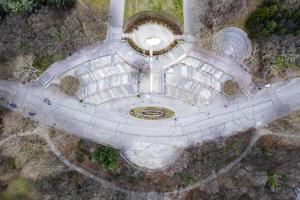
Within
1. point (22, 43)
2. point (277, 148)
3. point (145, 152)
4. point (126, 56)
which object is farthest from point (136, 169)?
point (22, 43)

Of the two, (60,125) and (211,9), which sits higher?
(211,9)

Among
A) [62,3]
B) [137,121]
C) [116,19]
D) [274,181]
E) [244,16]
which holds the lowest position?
[274,181]

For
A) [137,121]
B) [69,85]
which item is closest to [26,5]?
[69,85]

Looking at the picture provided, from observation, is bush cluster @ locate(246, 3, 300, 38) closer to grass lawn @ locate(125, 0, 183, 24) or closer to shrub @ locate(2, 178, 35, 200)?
grass lawn @ locate(125, 0, 183, 24)

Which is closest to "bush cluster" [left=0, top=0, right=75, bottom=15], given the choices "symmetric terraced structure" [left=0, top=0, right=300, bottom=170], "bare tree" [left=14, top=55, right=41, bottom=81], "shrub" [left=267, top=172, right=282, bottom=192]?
"bare tree" [left=14, top=55, right=41, bottom=81]

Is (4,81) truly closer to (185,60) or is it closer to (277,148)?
(185,60)

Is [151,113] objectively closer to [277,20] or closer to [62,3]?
[62,3]
